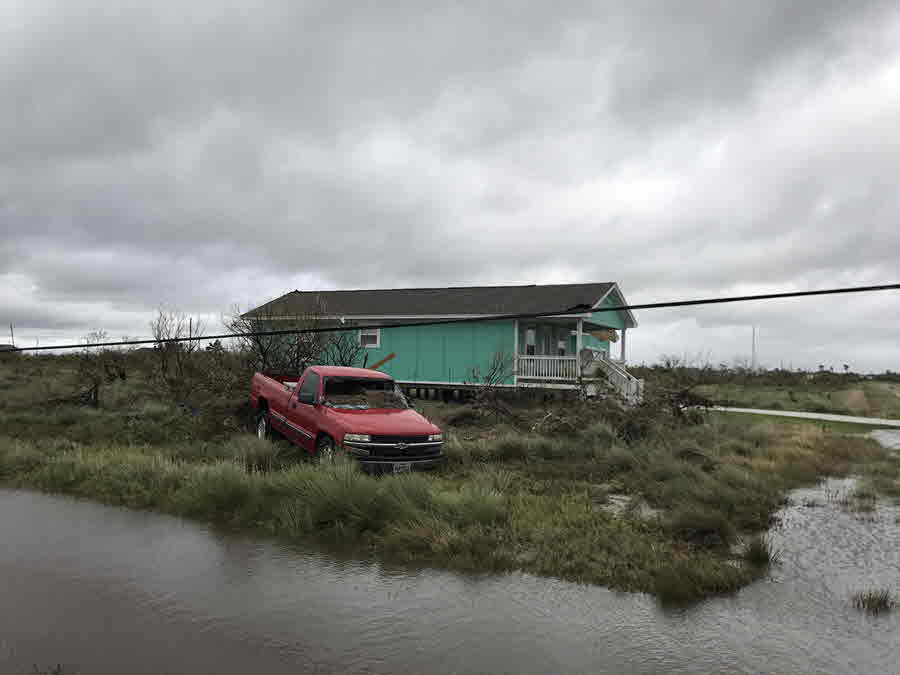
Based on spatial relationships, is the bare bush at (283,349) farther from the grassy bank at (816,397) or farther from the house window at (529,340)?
the grassy bank at (816,397)

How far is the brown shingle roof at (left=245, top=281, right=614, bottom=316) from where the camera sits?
25.3m

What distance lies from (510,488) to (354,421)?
2.66 m

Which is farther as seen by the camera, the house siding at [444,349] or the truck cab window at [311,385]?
the house siding at [444,349]

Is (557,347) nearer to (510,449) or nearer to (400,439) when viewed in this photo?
Result: (510,449)

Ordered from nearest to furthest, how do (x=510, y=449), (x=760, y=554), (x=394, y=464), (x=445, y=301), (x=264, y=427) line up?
(x=760, y=554) → (x=394, y=464) → (x=510, y=449) → (x=264, y=427) → (x=445, y=301)

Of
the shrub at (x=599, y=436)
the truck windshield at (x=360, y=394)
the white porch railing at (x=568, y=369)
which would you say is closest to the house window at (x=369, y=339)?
the white porch railing at (x=568, y=369)

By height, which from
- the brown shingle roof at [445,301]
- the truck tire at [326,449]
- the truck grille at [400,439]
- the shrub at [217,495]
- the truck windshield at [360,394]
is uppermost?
the brown shingle roof at [445,301]

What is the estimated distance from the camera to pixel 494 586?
19.4 feet

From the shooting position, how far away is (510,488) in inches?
378

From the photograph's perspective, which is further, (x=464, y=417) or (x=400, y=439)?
(x=464, y=417)

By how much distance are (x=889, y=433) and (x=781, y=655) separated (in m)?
17.6

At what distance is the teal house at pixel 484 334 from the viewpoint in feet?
78.5

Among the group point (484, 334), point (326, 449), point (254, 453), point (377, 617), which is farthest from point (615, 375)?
point (377, 617)

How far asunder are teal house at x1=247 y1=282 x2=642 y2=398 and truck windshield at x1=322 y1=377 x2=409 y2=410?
10.7 metres
